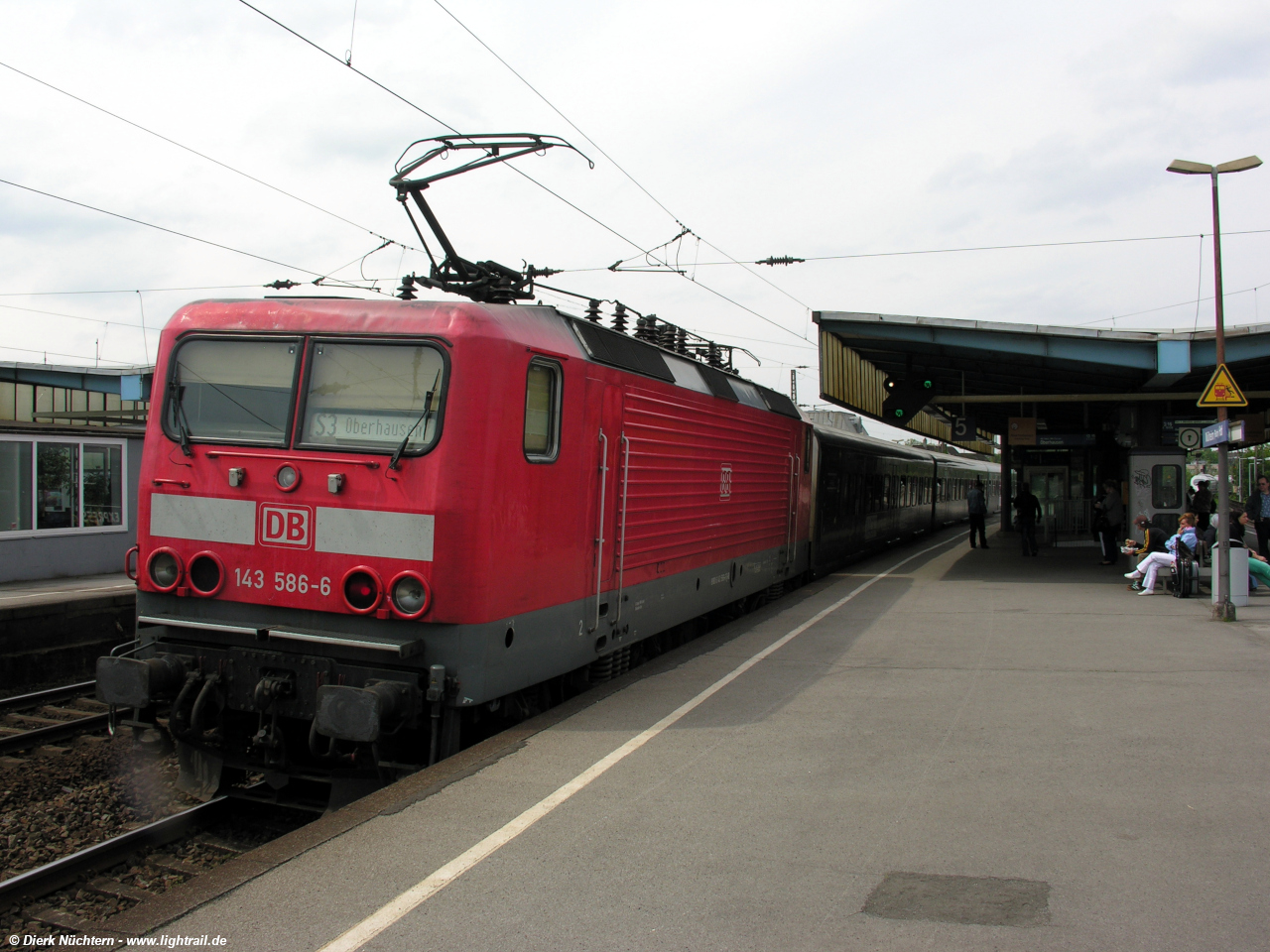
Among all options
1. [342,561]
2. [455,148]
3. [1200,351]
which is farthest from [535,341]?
[1200,351]

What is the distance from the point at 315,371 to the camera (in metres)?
5.76

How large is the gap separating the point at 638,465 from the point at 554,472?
138 cm

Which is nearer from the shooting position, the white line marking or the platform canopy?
the white line marking

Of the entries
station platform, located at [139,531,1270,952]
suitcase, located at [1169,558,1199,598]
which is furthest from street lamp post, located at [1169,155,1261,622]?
station platform, located at [139,531,1270,952]

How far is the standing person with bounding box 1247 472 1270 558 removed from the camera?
1535 centimetres

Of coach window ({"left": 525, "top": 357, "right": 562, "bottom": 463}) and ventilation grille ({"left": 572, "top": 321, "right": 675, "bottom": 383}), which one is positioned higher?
ventilation grille ({"left": 572, "top": 321, "right": 675, "bottom": 383})

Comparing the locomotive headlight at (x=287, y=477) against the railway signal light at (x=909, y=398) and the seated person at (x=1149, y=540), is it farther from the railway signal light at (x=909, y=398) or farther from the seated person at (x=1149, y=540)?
the railway signal light at (x=909, y=398)

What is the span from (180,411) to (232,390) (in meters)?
0.36

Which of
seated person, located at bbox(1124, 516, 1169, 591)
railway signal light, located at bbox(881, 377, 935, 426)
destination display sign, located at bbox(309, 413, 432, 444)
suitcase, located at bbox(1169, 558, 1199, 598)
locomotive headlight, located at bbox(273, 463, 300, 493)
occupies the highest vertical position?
railway signal light, located at bbox(881, 377, 935, 426)

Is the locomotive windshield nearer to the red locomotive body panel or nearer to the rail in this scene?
the red locomotive body panel

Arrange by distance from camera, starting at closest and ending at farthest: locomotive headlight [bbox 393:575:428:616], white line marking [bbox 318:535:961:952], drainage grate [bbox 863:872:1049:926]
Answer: white line marking [bbox 318:535:961:952] < drainage grate [bbox 863:872:1049:926] < locomotive headlight [bbox 393:575:428:616]

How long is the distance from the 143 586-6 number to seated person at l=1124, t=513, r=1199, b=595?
38.2 ft

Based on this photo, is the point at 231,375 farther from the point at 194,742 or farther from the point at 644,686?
the point at 644,686

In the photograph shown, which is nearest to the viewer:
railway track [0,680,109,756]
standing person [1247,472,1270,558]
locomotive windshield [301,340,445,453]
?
locomotive windshield [301,340,445,453]
